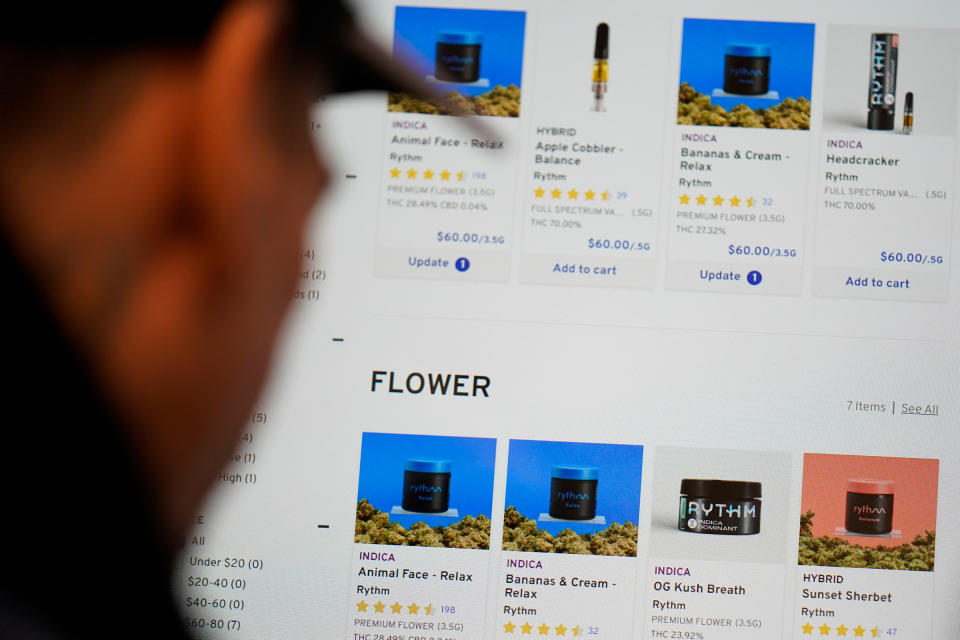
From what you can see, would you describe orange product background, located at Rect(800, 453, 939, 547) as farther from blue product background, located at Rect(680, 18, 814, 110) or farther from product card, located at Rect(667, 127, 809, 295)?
blue product background, located at Rect(680, 18, 814, 110)

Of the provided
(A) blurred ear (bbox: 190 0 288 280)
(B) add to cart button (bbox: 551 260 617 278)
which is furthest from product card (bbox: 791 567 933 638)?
(A) blurred ear (bbox: 190 0 288 280)

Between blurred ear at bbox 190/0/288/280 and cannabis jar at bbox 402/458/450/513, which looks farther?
cannabis jar at bbox 402/458/450/513

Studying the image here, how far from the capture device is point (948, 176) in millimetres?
1341

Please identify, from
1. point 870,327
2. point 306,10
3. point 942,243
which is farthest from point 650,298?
point 306,10

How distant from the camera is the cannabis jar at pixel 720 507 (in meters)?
1.31

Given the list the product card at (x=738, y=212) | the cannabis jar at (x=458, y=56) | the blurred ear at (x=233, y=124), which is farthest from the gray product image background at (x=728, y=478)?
the blurred ear at (x=233, y=124)

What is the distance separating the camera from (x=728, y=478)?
132 centimetres

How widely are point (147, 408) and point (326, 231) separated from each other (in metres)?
1.09

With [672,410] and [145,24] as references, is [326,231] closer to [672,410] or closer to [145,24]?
[672,410]

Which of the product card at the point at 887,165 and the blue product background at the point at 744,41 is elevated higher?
the blue product background at the point at 744,41

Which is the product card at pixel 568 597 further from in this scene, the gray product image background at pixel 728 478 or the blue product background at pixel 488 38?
the blue product background at pixel 488 38

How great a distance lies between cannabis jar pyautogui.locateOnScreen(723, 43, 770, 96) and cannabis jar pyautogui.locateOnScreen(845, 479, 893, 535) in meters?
0.54

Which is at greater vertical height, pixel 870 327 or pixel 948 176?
pixel 948 176

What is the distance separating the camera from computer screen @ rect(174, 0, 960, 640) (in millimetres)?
1320
